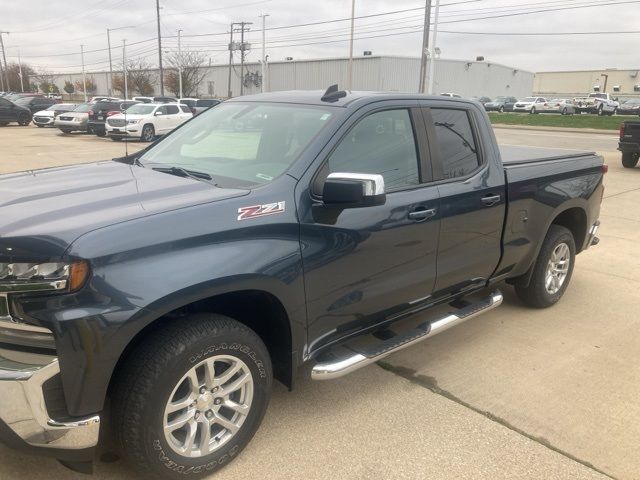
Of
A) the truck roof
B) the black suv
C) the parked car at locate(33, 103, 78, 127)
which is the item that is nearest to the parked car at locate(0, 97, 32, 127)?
the parked car at locate(33, 103, 78, 127)

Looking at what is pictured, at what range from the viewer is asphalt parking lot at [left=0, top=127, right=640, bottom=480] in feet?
9.05

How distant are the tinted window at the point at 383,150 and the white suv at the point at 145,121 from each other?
20024mm

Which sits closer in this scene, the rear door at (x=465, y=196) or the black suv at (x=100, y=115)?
the rear door at (x=465, y=196)

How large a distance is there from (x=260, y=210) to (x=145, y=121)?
854 inches

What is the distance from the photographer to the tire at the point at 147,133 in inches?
893

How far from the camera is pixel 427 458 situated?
2.83 m

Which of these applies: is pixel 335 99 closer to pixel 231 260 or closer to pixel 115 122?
pixel 231 260

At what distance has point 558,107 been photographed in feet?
176

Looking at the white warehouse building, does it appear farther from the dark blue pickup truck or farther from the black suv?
the dark blue pickup truck

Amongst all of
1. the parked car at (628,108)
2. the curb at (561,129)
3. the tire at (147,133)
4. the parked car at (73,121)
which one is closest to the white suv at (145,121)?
the tire at (147,133)

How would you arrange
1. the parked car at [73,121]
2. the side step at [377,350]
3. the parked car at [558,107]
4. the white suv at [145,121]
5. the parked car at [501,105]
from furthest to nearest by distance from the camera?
the parked car at [501,105], the parked car at [558,107], the parked car at [73,121], the white suv at [145,121], the side step at [377,350]

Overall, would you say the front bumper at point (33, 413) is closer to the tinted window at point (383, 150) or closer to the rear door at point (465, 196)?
the tinted window at point (383, 150)

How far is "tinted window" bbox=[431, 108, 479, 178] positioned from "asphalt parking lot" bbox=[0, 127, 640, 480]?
1.37 meters

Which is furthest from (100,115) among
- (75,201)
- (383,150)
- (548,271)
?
(75,201)
